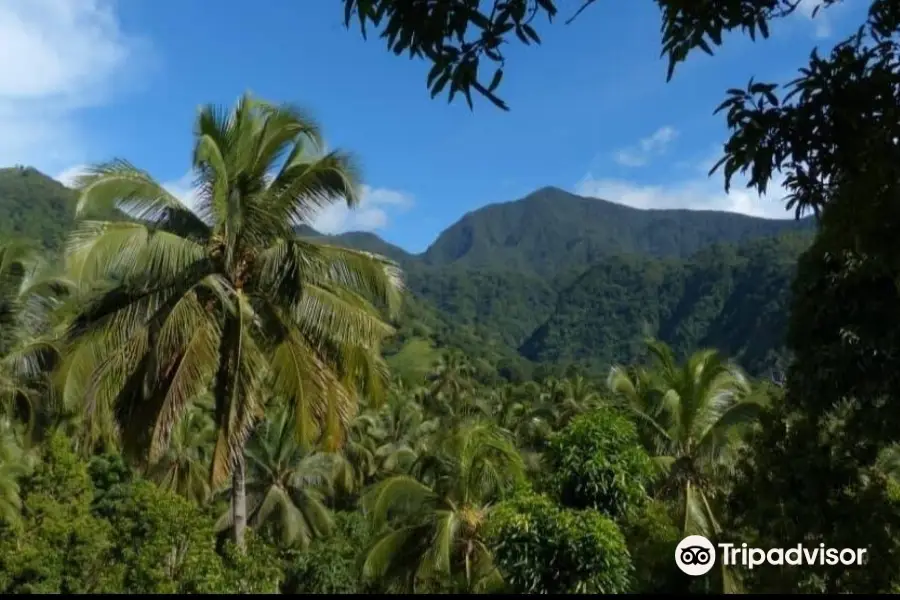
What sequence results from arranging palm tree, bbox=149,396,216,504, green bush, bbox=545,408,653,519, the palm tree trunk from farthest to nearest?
palm tree, bbox=149,396,216,504 → green bush, bbox=545,408,653,519 → the palm tree trunk

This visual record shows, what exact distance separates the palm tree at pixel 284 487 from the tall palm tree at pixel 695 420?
44.9 feet

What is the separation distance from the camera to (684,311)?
7205 inches

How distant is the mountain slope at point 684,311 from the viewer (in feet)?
492

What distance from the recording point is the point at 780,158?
3.33 meters

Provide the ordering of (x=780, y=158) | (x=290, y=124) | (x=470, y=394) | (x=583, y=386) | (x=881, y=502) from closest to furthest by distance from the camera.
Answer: (x=780, y=158) < (x=881, y=502) < (x=290, y=124) < (x=583, y=386) < (x=470, y=394)

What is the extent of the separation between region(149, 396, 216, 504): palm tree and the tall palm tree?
27.6 ft

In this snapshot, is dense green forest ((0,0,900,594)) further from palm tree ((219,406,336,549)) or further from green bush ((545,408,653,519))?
palm tree ((219,406,336,549))

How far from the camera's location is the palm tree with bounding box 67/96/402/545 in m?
8.41

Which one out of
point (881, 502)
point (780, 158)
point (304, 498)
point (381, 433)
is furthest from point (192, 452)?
point (780, 158)

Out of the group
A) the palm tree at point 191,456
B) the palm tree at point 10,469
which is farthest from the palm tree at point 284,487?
the palm tree at point 10,469

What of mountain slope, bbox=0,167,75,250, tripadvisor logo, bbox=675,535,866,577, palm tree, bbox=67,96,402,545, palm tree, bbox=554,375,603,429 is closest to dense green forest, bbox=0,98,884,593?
palm tree, bbox=67,96,402,545

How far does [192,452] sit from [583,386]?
23.8 m

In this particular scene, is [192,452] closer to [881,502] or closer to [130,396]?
[130,396]

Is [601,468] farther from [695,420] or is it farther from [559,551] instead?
[695,420]
